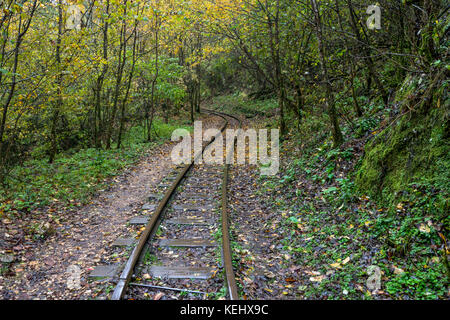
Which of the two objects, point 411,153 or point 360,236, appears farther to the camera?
point 411,153

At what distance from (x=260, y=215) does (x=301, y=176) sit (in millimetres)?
1837

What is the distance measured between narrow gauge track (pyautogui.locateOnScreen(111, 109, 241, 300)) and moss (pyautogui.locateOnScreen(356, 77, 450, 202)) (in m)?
3.00

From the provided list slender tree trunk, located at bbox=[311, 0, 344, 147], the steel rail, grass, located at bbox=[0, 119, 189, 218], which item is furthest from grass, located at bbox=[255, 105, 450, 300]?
grass, located at bbox=[0, 119, 189, 218]

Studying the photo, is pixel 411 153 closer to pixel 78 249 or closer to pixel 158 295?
pixel 158 295

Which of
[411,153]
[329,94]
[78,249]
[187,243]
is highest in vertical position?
[329,94]

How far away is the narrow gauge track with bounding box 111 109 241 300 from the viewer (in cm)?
430

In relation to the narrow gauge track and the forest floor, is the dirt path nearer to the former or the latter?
the forest floor

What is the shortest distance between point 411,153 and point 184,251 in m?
4.36

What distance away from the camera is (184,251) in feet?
17.4

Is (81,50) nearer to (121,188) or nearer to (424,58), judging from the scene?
(121,188)

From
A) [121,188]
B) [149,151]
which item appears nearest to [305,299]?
[121,188]

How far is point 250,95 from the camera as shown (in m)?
28.4

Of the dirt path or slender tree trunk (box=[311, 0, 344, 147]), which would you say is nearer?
the dirt path

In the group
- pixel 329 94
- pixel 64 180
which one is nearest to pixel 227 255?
pixel 329 94
